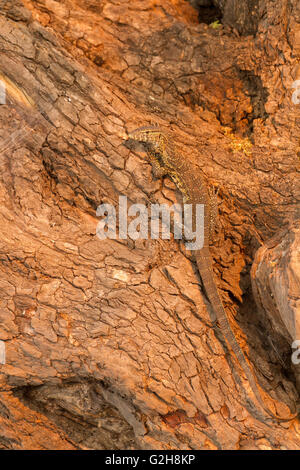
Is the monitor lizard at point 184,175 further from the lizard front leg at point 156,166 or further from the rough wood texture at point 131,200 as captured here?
the rough wood texture at point 131,200

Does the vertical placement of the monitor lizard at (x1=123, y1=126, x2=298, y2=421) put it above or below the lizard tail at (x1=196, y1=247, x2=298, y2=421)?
above

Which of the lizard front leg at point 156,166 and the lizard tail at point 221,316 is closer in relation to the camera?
the lizard tail at point 221,316

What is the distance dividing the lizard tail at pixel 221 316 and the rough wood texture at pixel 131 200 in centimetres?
11

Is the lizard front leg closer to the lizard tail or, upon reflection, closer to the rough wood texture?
the rough wood texture

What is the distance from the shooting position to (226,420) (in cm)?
431

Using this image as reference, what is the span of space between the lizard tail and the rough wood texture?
0.37 feet

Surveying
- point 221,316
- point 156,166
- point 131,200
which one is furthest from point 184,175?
point 221,316

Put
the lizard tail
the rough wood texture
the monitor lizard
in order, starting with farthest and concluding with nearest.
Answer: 1. the monitor lizard
2. the rough wood texture
3. the lizard tail

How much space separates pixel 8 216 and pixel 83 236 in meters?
0.96

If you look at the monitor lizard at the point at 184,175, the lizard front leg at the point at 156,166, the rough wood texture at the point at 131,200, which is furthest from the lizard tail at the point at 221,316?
the lizard front leg at the point at 156,166

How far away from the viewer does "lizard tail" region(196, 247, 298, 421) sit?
4.34 m

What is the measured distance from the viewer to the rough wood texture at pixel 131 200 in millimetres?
4523

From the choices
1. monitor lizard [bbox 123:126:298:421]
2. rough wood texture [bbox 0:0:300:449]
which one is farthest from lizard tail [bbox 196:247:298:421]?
rough wood texture [bbox 0:0:300:449]

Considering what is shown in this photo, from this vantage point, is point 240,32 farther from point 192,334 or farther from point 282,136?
point 192,334
